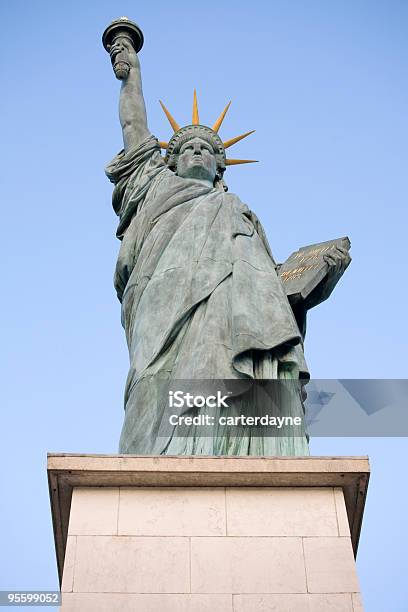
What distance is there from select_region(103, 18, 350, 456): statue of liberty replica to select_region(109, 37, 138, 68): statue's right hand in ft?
4.79

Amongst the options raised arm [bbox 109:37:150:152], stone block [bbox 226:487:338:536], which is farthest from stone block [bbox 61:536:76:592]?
raised arm [bbox 109:37:150:152]

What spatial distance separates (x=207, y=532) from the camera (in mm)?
6363

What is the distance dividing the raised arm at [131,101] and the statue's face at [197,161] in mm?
672

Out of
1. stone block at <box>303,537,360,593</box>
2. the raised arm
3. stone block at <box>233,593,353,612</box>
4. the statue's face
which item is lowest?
stone block at <box>233,593,353,612</box>

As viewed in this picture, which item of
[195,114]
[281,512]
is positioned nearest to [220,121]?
[195,114]

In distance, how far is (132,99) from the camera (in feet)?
40.9

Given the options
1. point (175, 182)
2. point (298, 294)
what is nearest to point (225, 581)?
point (298, 294)

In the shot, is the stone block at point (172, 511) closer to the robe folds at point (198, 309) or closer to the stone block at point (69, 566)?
the stone block at point (69, 566)

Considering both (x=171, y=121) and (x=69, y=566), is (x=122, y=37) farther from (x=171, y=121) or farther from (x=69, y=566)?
(x=69, y=566)

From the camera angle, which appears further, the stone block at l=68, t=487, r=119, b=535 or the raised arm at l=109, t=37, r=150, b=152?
the raised arm at l=109, t=37, r=150, b=152

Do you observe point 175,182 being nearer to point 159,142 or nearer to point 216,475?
point 159,142

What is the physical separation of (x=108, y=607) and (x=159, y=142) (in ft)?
23.0

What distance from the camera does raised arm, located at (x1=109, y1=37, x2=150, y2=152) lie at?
1210cm

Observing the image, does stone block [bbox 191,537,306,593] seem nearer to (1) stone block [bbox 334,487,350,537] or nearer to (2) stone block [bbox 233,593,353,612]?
(2) stone block [bbox 233,593,353,612]
